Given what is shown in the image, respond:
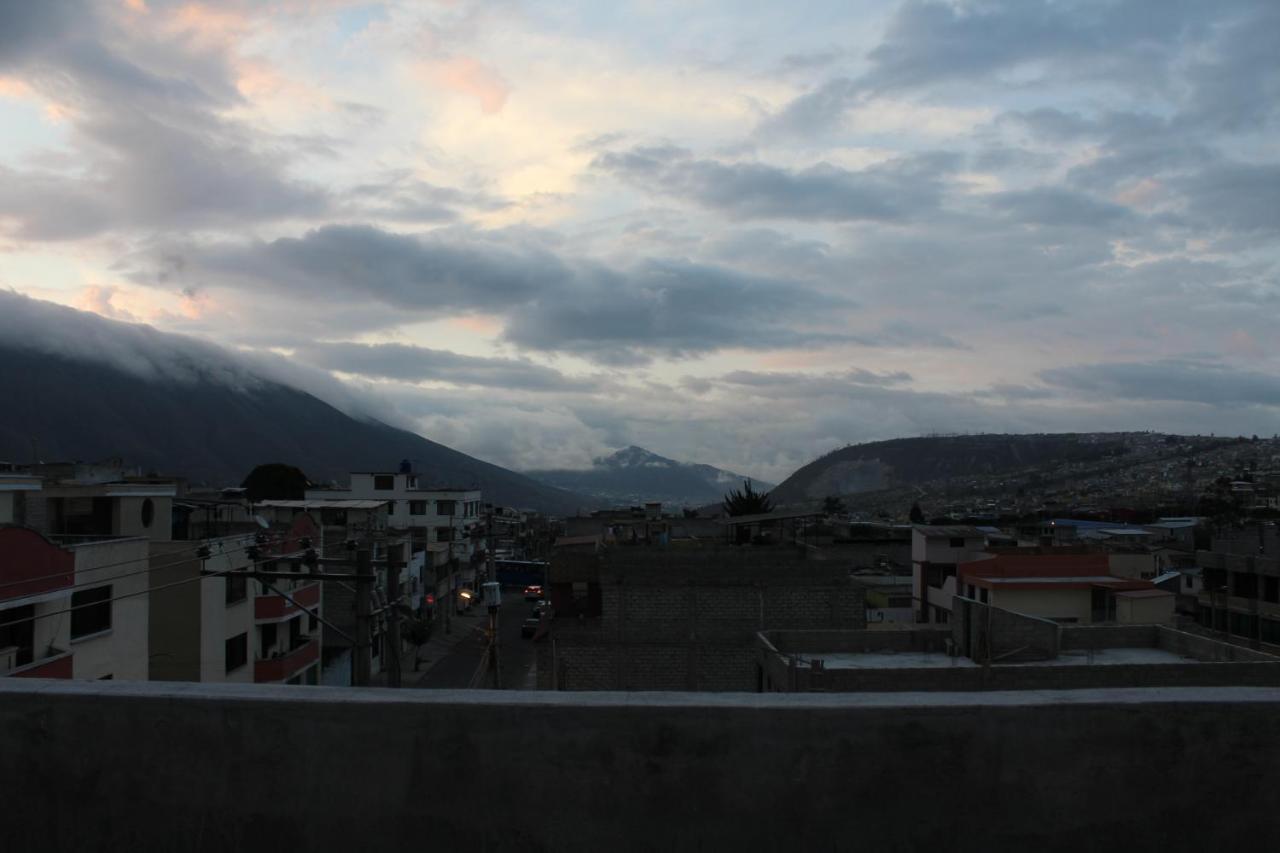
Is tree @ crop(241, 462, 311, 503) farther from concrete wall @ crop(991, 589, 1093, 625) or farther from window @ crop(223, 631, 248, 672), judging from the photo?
concrete wall @ crop(991, 589, 1093, 625)

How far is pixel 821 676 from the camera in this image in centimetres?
1639

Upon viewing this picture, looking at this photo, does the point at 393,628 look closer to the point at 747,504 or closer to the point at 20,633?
the point at 20,633

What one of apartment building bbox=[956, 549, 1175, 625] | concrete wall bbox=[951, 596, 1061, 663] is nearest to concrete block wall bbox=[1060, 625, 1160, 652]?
concrete wall bbox=[951, 596, 1061, 663]

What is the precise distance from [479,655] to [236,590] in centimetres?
2497

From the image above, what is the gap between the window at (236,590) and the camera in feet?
89.1

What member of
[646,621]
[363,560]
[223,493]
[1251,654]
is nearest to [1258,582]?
[1251,654]

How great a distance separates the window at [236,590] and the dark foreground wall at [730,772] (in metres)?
25.3

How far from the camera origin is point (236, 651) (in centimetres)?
2772

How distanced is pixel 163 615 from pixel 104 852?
78.3 ft

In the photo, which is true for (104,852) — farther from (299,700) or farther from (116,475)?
(116,475)

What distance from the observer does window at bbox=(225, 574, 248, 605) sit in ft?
89.1

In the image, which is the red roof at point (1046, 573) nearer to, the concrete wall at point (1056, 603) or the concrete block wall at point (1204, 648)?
the concrete wall at point (1056, 603)

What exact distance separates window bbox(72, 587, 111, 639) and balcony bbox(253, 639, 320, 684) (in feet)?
25.6

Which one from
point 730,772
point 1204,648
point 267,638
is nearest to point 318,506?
point 267,638
